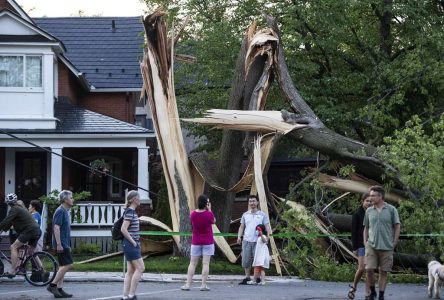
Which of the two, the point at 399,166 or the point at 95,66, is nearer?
the point at 399,166

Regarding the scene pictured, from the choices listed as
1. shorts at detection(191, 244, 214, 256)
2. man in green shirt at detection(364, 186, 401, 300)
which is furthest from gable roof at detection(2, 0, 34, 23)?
man in green shirt at detection(364, 186, 401, 300)

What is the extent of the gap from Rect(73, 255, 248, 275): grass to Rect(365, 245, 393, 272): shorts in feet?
27.8

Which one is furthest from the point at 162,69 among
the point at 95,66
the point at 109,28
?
the point at 109,28

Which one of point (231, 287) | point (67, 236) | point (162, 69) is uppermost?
point (162, 69)

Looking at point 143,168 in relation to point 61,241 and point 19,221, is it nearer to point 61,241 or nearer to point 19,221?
point 19,221

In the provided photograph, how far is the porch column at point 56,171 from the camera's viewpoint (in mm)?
29797

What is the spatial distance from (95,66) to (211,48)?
7.73 metres

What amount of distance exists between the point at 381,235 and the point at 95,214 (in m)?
16.1

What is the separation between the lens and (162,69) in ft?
80.0

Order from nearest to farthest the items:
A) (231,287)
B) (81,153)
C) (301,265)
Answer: (231,287)
(301,265)
(81,153)

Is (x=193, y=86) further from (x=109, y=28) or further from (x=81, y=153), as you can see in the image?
(x=109, y=28)

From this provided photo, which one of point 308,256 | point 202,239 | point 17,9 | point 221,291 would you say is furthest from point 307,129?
point 17,9

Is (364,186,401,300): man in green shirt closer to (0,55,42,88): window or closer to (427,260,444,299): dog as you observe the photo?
(427,260,444,299): dog

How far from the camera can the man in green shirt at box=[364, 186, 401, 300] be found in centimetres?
1459
